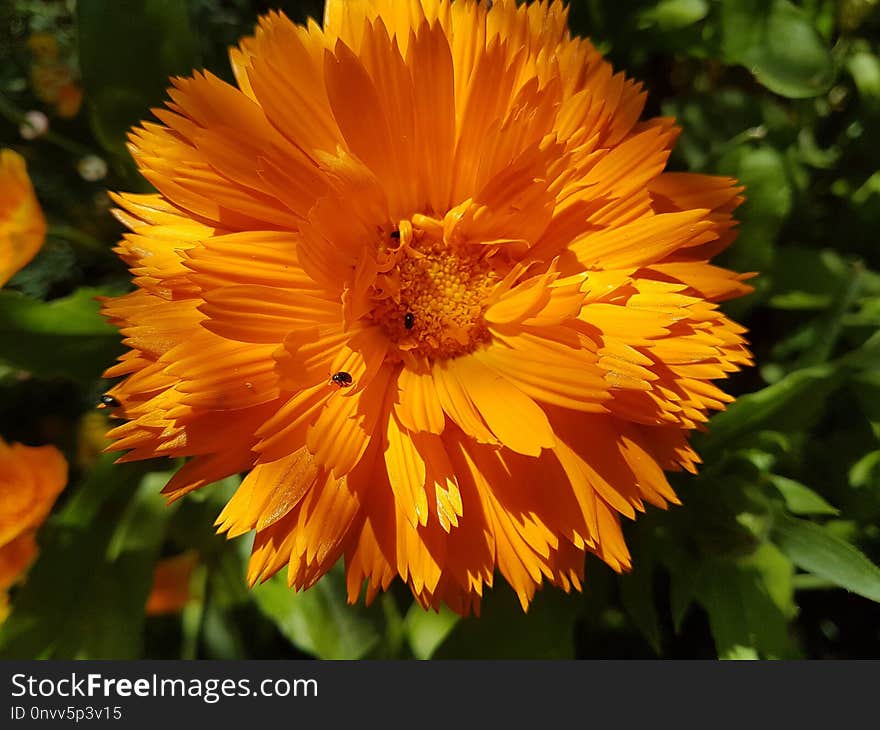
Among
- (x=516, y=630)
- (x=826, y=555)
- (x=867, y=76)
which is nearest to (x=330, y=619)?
(x=516, y=630)

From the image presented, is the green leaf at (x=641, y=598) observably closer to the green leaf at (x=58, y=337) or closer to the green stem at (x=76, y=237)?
the green leaf at (x=58, y=337)

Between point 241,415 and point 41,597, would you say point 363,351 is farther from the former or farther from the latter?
point 41,597

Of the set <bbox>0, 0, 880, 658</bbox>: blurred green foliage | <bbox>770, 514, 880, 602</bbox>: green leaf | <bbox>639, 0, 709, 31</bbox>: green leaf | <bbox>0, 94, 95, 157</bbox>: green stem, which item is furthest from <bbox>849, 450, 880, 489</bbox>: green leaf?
<bbox>0, 94, 95, 157</bbox>: green stem

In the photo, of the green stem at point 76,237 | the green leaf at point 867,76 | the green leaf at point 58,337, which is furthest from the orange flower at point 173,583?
the green leaf at point 867,76

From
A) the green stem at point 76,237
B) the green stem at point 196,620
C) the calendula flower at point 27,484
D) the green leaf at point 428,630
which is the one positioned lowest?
the green stem at point 196,620

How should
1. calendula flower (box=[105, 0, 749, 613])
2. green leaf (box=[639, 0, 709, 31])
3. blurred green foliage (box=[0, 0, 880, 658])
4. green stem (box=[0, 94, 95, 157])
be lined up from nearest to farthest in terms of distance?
calendula flower (box=[105, 0, 749, 613]) < blurred green foliage (box=[0, 0, 880, 658]) < green leaf (box=[639, 0, 709, 31]) < green stem (box=[0, 94, 95, 157])

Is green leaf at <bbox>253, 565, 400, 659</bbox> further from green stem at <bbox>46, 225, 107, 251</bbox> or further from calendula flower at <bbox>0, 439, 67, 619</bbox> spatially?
green stem at <bbox>46, 225, 107, 251</bbox>
